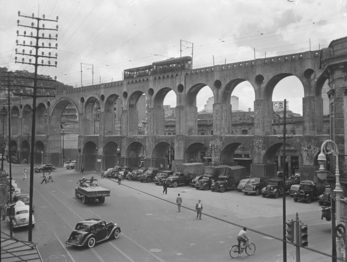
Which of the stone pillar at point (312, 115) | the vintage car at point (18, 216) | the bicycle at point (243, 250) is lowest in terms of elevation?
the bicycle at point (243, 250)

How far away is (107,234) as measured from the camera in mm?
17797

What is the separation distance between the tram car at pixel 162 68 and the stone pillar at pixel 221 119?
8.81 meters

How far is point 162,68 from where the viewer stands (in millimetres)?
52156

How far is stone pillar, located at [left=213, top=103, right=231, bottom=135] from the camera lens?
43781 millimetres

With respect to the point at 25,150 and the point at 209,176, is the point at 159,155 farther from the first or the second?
the point at 25,150

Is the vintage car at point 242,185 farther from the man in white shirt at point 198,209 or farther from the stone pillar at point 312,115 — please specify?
the man in white shirt at point 198,209

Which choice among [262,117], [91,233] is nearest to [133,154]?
A: [262,117]

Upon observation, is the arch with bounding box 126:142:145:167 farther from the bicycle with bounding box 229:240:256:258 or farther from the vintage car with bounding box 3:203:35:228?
the bicycle with bounding box 229:240:256:258

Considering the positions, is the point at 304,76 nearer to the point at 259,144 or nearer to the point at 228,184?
the point at 259,144

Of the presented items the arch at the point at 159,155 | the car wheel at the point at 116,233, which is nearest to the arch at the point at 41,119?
the arch at the point at 159,155

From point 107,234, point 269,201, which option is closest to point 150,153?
point 269,201

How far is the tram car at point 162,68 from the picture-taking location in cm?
4944

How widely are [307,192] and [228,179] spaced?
9.70 m

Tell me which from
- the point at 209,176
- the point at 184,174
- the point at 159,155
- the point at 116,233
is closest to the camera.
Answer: the point at 116,233
